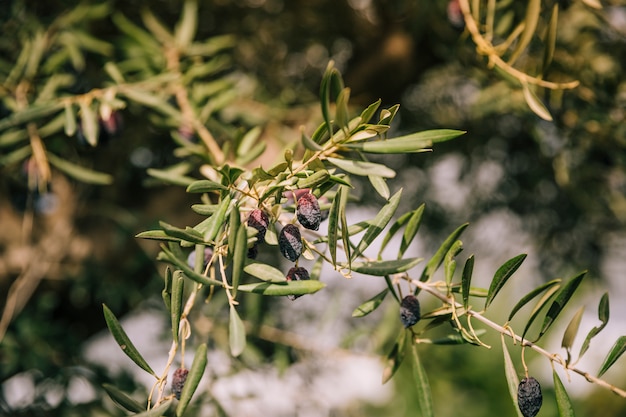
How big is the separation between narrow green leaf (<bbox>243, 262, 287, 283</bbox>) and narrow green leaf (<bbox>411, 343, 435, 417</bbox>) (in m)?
0.16

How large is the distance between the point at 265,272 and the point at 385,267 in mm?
108

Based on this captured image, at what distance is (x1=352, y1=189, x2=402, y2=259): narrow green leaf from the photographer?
509mm

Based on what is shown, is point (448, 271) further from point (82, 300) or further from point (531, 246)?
point (531, 246)

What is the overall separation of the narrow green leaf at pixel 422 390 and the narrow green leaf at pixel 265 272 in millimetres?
159

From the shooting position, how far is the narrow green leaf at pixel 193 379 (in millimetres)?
465

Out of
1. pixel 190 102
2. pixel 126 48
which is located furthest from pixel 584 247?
pixel 126 48

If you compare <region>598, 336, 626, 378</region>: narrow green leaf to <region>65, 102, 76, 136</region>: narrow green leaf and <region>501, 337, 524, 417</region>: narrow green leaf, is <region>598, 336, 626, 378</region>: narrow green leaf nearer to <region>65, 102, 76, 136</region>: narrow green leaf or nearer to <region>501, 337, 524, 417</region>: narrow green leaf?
<region>501, 337, 524, 417</region>: narrow green leaf

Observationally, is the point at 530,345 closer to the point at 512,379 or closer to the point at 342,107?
the point at 512,379

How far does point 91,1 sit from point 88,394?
0.84m

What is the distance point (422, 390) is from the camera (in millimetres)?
554

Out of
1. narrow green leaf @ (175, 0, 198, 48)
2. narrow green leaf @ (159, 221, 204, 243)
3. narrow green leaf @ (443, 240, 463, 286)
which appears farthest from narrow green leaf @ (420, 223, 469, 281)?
narrow green leaf @ (175, 0, 198, 48)

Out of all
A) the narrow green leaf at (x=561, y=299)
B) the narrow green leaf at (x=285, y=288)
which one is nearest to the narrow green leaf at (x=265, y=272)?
the narrow green leaf at (x=285, y=288)

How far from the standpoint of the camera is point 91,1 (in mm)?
1087

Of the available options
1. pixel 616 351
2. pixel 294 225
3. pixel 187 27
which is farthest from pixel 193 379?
pixel 187 27
